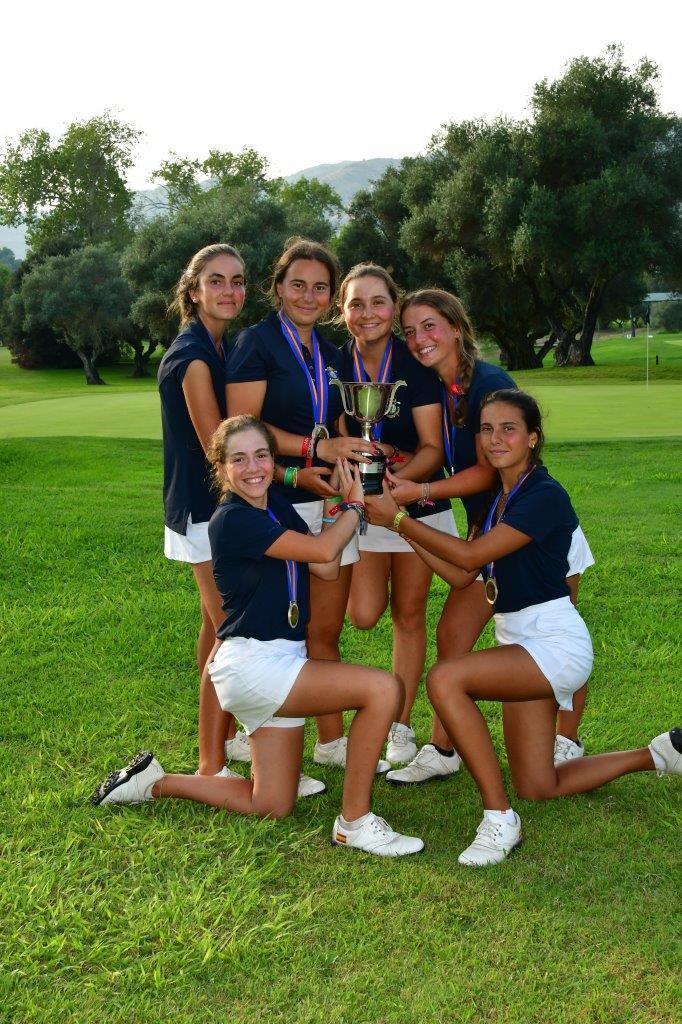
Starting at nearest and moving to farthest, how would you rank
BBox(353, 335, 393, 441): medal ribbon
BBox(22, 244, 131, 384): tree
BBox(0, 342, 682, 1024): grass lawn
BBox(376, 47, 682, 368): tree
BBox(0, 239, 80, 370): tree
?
BBox(0, 342, 682, 1024): grass lawn, BBox(353, 335, 393, 441): medal ribbon, BBox(376, 47, 682, 368): tree, BBox(22, 244, 131, 384): tree, BBox(0, 239, 80, 370): tree

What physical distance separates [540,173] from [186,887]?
28888 mm

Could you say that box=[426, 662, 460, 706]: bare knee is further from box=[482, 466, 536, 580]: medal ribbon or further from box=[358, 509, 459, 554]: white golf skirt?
box=[358, 509, 459, 554]: white golf skirt

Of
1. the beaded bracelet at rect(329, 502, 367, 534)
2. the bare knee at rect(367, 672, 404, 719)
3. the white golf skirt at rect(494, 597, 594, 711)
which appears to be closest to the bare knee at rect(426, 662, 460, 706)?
the bare knee at rect(367, 672, 404, 719)

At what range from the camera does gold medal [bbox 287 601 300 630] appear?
11.3 ft

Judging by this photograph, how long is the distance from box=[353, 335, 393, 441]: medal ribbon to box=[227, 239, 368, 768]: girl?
0.08 metres

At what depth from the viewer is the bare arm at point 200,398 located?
366 centimetres

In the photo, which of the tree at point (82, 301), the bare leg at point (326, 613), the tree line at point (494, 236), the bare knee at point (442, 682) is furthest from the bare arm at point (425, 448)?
the tree at point (82, 301)

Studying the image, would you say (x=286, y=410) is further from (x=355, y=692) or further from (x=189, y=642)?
(x=189, y=642)

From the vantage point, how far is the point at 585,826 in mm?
3428

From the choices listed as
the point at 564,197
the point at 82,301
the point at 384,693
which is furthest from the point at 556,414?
the point at 82,301

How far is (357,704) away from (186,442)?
3.89 ft

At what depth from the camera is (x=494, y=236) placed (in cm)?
2902

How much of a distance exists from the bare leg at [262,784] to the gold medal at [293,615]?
37 cm

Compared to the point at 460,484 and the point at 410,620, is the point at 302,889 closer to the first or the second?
the point at 410,620
